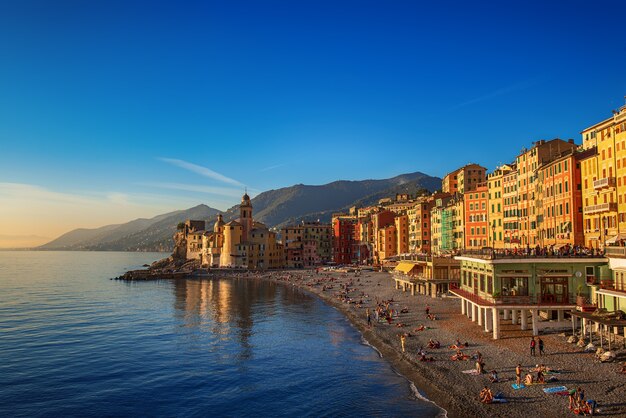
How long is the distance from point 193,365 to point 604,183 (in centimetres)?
4749

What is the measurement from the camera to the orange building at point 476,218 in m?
93.4

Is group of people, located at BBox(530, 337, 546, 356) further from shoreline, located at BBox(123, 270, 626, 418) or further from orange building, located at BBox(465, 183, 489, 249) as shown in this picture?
orange building, located at BBox(465, 183, 489, 249)

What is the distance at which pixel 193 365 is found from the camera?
1921 inches

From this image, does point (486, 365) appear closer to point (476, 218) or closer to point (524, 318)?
point (524, 318)

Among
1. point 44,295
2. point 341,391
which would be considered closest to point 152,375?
point 341,391

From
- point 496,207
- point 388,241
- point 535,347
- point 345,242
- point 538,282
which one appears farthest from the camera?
point 345,242

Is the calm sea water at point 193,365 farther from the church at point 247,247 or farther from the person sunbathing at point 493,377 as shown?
the church at point 247,247

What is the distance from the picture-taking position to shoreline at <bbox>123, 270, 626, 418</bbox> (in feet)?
108

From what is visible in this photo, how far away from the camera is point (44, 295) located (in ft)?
370

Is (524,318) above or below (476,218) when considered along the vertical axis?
below

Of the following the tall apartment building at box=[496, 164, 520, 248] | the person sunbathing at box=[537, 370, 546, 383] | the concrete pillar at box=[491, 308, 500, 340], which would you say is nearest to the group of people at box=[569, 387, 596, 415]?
the person sunbathing at box=[537, 370, 546, 383]

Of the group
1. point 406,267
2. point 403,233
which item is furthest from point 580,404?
point 403,233

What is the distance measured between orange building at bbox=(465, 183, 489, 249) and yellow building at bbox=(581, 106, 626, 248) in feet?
105

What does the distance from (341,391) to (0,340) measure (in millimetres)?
45561
